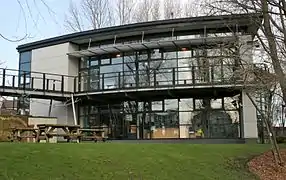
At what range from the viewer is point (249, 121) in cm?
2381

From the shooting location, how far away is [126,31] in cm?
2650

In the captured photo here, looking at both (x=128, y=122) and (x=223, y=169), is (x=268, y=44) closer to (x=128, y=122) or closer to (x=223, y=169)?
(x=223, y=169)

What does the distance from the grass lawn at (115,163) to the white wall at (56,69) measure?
556 inches

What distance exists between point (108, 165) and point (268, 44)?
8.16 metres

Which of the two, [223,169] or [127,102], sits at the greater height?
[127,102]

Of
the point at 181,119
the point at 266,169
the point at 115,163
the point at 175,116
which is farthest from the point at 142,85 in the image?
the point at 115,163

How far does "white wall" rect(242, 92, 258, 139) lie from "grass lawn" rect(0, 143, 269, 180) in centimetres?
874

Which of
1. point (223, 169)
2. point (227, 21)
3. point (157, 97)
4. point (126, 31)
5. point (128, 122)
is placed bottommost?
point (223, 169)

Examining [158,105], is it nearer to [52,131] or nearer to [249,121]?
[249,121]

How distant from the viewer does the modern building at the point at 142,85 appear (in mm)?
24344

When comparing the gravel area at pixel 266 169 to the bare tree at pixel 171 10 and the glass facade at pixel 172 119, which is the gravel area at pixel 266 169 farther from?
the bare tree at pixel 171 10

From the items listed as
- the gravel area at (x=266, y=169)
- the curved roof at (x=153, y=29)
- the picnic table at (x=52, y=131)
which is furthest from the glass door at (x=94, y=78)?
the gravel area at (x=266, y=169)

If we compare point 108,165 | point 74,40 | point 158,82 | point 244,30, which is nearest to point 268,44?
point 244,30

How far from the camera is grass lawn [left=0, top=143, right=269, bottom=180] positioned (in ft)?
30.3
